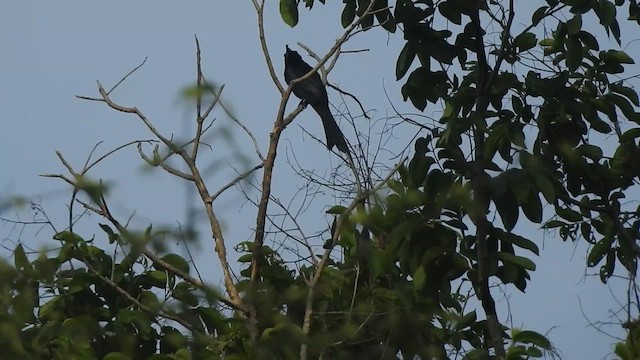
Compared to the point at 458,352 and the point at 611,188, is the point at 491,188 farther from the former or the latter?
the point at 611,188

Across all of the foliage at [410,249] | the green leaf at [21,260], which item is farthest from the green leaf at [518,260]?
the green leaf at [21,260]

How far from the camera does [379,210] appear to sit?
3732 millimetres

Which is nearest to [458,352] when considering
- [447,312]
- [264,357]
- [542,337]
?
[447,312]

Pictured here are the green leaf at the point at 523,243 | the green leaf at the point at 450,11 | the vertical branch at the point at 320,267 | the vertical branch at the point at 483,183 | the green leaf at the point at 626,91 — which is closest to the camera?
the vertical branch at the point at 320,267

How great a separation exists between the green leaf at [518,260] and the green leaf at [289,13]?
→ 1.17 metres

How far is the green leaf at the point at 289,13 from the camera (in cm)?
454

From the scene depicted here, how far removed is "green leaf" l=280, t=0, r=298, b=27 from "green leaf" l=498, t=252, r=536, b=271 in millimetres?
1175

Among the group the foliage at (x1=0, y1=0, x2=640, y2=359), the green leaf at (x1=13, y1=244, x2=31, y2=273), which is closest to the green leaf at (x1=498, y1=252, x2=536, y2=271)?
the foliage at (x1=0, y1=0, x2=640, y2=359)

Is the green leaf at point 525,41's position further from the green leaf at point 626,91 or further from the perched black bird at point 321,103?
the perched black bird at point 321,103

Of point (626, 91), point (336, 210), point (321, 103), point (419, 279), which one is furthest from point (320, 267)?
point (321, 103)

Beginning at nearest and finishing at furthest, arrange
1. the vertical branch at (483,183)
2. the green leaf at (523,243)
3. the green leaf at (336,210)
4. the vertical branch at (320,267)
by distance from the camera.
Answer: the vertical branch at (320,267) < the vertical branch at (483,183) < the green leaf at (523,243) < the green leaf at (336,210)

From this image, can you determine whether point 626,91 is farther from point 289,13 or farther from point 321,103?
point 321,103

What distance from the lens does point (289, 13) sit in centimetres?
454

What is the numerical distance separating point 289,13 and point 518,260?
1272 mm
